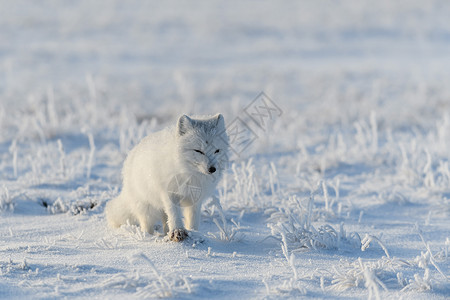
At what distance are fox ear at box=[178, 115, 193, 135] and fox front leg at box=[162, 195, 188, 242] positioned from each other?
1.76 ft

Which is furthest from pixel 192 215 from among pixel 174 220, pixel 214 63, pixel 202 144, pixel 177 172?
pixel 214 63

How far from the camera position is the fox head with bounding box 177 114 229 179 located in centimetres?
420

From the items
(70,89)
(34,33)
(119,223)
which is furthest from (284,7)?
(119,223)

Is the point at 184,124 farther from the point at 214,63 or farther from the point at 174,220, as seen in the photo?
the point at 214,63

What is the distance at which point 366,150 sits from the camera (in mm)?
8289

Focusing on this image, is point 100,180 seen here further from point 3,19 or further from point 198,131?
point 3,19

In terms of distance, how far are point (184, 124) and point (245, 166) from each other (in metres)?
3.26

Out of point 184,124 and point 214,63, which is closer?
point 184,124

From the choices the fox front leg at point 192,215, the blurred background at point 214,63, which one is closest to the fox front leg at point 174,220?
the fox front leg at point 192,215

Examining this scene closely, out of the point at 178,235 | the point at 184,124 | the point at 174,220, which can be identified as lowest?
the point at 178,235

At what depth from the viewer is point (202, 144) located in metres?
4.22

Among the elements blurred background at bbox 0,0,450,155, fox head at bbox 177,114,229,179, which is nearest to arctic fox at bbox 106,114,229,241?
fox head at bbox 177,114,229,179

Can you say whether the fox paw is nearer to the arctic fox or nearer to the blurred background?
the arctic fox

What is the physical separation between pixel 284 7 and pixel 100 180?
30741mm
